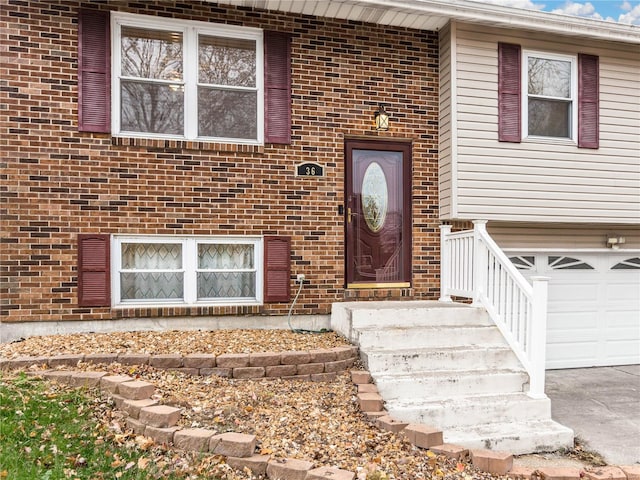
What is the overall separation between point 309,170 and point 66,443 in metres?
3.97

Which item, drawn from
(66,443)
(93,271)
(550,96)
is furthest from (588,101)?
(66,443)

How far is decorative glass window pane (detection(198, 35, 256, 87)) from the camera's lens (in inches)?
223

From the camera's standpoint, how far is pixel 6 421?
10.1ft

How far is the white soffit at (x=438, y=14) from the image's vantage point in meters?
5.66

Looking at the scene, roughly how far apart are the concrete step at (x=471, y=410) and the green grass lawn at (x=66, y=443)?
195 cm

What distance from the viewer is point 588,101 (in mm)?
6621

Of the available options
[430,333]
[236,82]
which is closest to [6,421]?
[430,333]

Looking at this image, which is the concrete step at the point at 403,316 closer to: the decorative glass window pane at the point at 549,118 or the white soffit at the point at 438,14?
the decorative glass window pane at the point at 549,118

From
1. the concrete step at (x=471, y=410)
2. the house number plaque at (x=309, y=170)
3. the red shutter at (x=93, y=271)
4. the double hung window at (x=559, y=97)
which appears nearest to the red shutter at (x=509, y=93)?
the double hung window at (x=559, y=97)

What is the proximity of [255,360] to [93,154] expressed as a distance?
3087 mm

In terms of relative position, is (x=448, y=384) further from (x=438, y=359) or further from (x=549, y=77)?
(x=549, y=77)

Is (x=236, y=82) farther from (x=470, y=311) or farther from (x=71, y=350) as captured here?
(x=470, y=311)

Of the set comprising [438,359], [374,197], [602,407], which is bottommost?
[602,407]

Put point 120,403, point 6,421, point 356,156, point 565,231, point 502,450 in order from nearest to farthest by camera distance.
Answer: point 6,421, point 120,403, point 502,450, point 356,156, point 565,231
